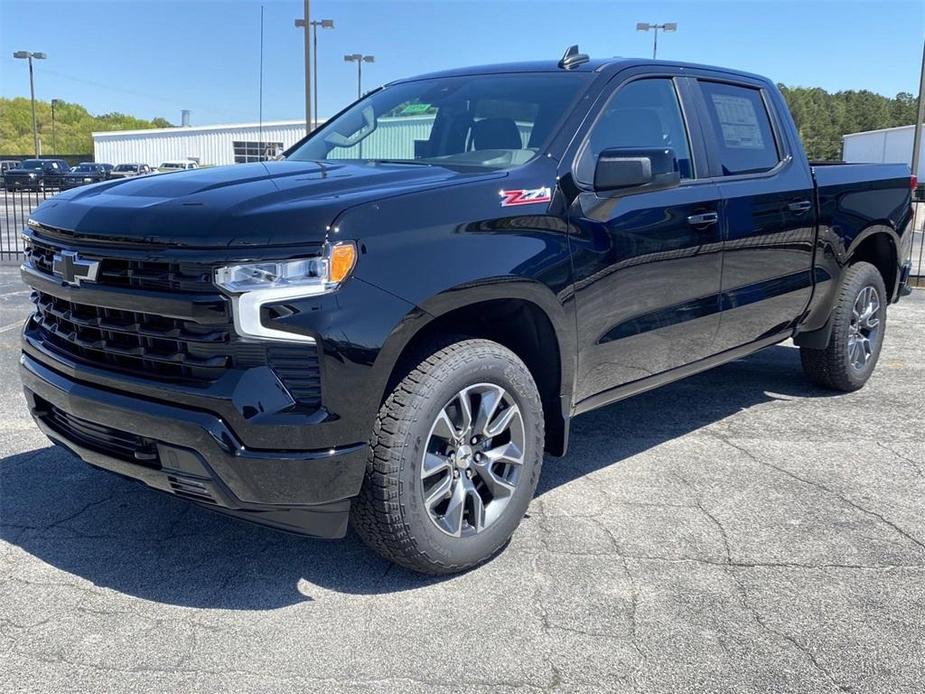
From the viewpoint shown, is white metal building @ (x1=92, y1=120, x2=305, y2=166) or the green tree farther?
the green tree

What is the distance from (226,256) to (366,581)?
1323mm

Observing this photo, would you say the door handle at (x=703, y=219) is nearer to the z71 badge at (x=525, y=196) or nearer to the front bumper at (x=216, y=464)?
the z71 badge at (x=525, y=196)

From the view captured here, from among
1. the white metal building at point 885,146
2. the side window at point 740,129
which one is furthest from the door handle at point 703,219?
the white metal building at point 885,146

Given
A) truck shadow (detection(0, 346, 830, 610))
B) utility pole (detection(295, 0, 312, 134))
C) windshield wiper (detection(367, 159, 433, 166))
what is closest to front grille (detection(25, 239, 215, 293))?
truck shadow (detection(0, 346, 830, 610))

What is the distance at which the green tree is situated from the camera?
110812 mm

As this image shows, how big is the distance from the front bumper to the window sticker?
2.86m

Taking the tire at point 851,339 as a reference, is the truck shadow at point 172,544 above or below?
below

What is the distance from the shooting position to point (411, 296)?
2838mm

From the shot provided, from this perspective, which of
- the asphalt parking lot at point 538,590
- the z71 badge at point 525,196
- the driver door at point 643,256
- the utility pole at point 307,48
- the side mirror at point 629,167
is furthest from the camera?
the utility pole at point 307,48

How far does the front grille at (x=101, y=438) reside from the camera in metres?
2.88

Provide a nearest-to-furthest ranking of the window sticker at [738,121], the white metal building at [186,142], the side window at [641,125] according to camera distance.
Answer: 1. the side window at [641,125]
2. the window sticker at [738,121]
3. the white metal building at [186,142]

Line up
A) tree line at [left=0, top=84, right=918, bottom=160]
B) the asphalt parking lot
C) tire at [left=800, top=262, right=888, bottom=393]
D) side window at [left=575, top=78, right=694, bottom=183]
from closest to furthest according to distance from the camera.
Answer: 1. the asphalt parking lot
2. side window at [left=575, top=78, right=694, bottom=183]
3. tire at [left=800, top=262, right=888, bottom=393]
4. tree line at [left=0, top=84, right=918, bottom=160]

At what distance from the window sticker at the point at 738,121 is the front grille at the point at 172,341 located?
9.43 ft

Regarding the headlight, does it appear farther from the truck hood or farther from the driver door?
the driver door
